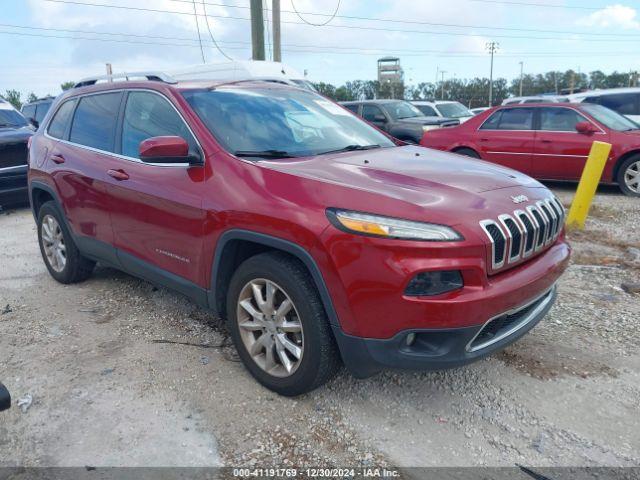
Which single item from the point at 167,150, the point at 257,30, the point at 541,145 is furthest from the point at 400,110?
the point at 167,150

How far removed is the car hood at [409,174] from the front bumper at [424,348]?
0.61 metres

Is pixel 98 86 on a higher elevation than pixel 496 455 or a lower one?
higher

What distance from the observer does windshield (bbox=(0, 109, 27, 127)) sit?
9.09 m

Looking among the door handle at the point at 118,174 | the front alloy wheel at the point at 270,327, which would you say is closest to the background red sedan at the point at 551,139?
the door handle at the point at 118,174

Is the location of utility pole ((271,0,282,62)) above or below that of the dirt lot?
above

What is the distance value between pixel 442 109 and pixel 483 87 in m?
47.6

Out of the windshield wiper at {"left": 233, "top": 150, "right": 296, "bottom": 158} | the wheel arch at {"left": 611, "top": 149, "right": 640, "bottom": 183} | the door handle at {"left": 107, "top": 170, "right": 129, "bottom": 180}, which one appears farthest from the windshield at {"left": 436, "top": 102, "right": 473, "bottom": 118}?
the windshield wiper at {"left": 233, "top": 150, "right": 296, "bottom": 158}

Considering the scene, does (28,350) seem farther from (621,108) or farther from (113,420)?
(621,108)

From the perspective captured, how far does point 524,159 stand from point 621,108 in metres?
4.38

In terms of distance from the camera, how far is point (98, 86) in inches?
178

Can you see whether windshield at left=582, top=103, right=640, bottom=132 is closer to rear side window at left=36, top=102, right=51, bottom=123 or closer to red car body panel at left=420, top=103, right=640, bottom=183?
red car body panel at left=420, top=103, right=640, bottom=183

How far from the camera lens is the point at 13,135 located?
331 inches

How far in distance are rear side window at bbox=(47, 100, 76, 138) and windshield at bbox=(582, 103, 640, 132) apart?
783 cm

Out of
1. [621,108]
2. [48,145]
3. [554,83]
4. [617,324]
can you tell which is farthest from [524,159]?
[554,83]
